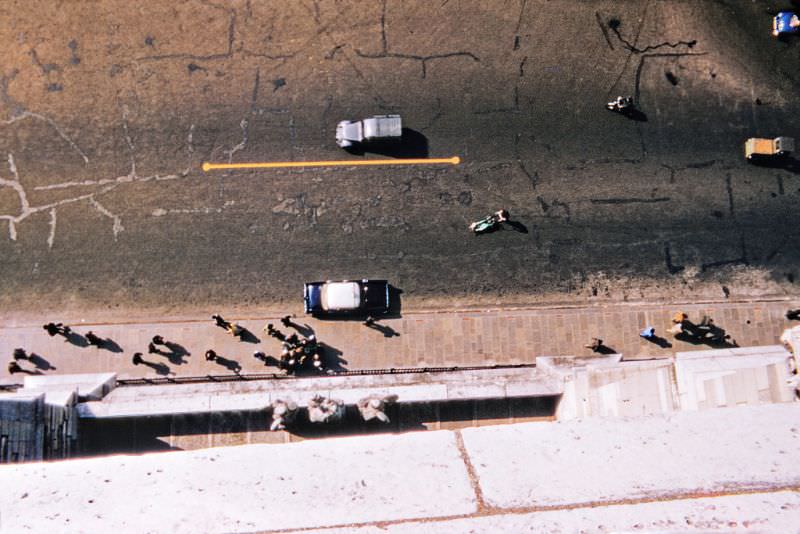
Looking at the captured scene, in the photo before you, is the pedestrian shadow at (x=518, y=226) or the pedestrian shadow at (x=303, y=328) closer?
the pedestrian shadow at (x=303, y=328)

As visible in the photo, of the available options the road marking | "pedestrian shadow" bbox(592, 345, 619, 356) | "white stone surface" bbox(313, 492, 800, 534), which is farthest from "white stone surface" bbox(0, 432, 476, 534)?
the road marking

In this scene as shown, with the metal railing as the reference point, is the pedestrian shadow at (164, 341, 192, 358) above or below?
above

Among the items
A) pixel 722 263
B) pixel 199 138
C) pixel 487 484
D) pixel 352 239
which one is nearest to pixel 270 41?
pixel 199 138

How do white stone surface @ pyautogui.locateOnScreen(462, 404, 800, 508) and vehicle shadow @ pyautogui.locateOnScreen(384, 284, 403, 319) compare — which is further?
vehicle shadow @ pyautogui.locateOnScreen(384, 284, 403, 319)

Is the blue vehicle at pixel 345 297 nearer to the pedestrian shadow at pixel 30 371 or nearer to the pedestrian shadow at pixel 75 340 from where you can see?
the pedestrian shadow at pixel 75 340

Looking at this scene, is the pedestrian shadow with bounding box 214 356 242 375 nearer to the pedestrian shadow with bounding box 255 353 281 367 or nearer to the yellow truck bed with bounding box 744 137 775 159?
the pedestrian shadow with bounding box 255 353 281 367

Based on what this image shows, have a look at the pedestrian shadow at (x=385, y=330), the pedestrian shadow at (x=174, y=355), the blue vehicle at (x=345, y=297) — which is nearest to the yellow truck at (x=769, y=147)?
the blue vehicle at (x=345, y=297)

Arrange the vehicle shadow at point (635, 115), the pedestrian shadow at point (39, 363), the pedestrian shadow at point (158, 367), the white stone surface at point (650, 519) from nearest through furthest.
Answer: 1. the white stone surface at point (650, 519)
2. the pedestrian shadow at point (39, 363)
3. the pedestrian shadow at point (158, 367)
4. the vehicle shadow at point (635, 115)
